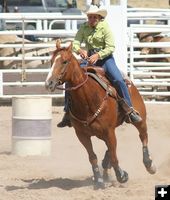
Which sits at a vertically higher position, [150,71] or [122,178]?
[122,178]

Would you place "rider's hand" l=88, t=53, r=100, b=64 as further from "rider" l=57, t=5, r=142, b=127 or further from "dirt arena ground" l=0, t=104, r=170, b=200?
"dirt arena ground" l=0, t=104, r=170, b=200

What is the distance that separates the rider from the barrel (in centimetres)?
180

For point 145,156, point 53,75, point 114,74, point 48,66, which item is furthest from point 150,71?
point 53,75

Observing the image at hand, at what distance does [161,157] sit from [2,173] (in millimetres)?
2304

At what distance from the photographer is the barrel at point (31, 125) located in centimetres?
1035

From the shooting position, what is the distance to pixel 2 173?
9.26 meters

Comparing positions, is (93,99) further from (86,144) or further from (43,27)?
(43,27)

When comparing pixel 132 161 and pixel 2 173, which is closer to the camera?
pixel 2 173

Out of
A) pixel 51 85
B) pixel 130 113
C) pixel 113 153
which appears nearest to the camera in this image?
pixel 51 85

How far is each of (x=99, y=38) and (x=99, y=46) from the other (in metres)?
0.10

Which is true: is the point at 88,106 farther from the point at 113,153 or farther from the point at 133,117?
the point at 133,117

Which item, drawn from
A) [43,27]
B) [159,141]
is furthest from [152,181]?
[43,27]

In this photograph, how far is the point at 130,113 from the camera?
8.61 metres

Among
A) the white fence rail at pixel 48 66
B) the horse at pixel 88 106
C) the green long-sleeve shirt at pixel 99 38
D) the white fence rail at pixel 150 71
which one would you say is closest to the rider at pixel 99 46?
the green long-sleeve shirt at pixel 99 38
